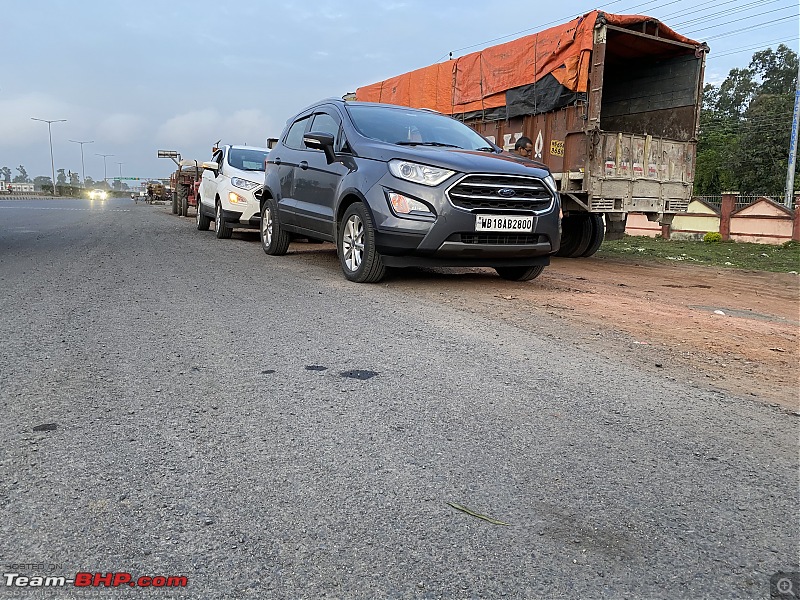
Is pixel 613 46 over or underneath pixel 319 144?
over

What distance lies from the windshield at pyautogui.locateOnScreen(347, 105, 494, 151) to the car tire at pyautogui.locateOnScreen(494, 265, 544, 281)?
4.51 ft

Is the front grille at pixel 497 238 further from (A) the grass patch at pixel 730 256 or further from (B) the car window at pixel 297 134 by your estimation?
(A) the grass patch at pixel 730 256

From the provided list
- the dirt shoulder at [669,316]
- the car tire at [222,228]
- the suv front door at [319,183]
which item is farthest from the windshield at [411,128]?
the car tire at [222,228]

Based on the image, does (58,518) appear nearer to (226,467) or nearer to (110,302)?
(226,467)

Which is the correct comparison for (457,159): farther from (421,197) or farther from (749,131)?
(749,131)

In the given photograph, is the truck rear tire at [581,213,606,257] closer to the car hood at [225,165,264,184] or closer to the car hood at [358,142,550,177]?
the car hood at [358,142,550,177]

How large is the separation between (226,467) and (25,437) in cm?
90

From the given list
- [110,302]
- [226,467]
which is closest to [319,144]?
[110,302]

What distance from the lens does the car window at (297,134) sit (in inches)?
343

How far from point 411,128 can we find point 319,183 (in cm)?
124

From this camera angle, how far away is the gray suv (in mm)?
6234

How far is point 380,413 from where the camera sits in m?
3.05

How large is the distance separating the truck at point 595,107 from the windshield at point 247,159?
3.66 metres

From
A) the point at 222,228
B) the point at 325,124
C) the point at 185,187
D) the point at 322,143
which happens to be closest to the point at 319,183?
the point at 322,143
